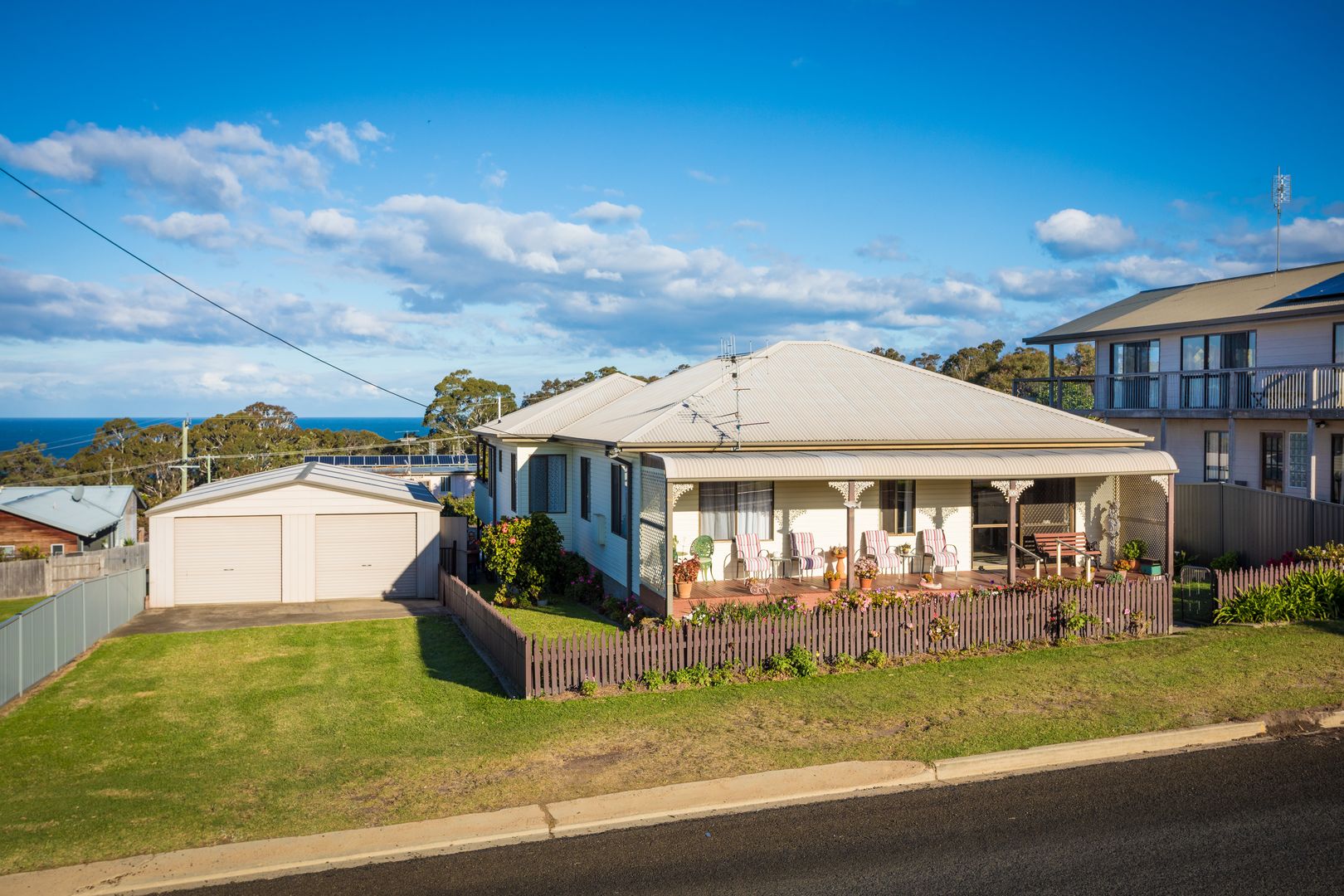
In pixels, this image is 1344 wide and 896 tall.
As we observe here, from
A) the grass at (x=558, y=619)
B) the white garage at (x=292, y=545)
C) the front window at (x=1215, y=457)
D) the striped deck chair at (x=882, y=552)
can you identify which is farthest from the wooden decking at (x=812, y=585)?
the front window at (x=1215, y=457)

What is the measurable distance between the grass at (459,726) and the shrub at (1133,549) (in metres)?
4.30

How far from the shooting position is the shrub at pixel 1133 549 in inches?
814

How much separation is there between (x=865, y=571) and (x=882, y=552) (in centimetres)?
188

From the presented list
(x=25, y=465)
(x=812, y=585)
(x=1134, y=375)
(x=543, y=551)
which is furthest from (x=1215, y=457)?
(x=25, y=465)

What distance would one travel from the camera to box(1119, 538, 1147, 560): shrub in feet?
67.9

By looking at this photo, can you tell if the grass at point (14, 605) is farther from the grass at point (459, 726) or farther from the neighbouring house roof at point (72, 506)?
the grass at point (459, 726)

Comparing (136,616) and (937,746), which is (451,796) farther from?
(136,616)

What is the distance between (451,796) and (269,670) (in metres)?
7.50

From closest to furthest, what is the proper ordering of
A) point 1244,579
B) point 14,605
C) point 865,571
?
point 1244,579, point 865,571, point 14,605

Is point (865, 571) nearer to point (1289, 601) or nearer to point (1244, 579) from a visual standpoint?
point (1244, 579)

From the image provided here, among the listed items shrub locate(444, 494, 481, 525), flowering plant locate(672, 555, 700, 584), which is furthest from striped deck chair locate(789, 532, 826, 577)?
shrub locate(444, 494, 481, 525)

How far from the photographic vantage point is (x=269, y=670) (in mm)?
15742

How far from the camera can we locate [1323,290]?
2389cm

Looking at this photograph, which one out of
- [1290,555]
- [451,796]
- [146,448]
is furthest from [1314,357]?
[146,448]
